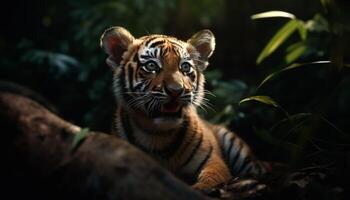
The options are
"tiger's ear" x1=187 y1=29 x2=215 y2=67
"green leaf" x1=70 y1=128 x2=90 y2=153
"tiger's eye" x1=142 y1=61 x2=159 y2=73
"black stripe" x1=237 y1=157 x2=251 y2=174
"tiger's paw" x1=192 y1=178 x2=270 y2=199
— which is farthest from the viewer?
"black stripe" x1=237 y1=157 x2=251 y2=174

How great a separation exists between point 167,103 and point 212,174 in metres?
0.58

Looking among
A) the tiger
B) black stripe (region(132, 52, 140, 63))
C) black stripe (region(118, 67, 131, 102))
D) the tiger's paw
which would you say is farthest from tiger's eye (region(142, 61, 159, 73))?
the tiger's paw

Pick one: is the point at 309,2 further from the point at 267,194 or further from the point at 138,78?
the point at 267,194

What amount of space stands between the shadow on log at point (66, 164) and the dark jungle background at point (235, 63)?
770mm

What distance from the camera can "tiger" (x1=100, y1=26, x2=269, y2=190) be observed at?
3.93 m

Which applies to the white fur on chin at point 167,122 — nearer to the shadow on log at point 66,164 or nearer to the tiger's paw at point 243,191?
the tiger's paw at point 243,191

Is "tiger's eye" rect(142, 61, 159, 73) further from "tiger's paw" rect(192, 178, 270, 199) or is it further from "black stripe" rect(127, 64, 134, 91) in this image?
"tiger's paw" rect(192, 178, 270, 199)

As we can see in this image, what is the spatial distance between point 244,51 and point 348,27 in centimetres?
677

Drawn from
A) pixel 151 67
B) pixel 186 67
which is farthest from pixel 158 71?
pixel 186 67

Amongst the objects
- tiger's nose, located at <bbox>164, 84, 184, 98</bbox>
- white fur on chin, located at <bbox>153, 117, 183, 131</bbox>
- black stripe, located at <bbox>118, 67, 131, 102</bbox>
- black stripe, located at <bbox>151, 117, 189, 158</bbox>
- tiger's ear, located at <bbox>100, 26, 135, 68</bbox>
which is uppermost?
tiger's ear, located at <bbox>100, 26, 135, 68</bbox>

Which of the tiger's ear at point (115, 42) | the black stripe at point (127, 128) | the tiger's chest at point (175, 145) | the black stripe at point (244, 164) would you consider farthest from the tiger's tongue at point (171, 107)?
the black stripe at point (244, 164)

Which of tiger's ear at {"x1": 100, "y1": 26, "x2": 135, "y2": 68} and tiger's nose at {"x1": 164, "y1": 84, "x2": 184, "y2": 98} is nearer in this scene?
tiger's nose at {"x1": 164, "y1": 84, "x2": 184, "y2": 98}

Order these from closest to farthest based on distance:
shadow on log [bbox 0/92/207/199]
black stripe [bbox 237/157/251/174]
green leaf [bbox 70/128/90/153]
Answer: shadow on log [bbox 0/92/207/199]
green leaf [bbox 70/128/90/153]
black stripe [bbox 237/157/251/174]

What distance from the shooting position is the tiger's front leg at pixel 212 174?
3758 millimetres
